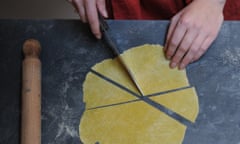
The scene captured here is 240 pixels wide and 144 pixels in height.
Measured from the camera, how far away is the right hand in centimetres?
66

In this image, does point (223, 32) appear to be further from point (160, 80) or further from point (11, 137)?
point (11, 137)

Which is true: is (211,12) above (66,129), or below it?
above

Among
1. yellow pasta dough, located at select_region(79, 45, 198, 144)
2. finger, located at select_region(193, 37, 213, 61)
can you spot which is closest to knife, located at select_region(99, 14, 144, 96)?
yellow pasta dough, located at select_region(79, 45, 198, 144)

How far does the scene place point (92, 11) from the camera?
0.66 metres

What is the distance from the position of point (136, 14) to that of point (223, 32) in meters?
0.18

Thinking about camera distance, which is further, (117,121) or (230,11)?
(230,11)

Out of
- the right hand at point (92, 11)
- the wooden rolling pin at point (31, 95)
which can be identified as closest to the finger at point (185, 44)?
the right hand at point (92, 11)

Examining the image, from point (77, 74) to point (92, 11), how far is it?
0.12 m

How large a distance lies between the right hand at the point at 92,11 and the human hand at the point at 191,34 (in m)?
0.13

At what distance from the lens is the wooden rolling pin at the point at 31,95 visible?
2.01ft

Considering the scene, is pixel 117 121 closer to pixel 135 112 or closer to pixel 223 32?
pixel 135 112

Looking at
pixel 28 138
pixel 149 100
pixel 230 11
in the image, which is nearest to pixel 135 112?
pixel 149 100

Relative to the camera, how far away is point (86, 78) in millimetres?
668

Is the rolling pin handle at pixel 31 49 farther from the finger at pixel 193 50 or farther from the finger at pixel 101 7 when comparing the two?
the finger at pixel 193 50
